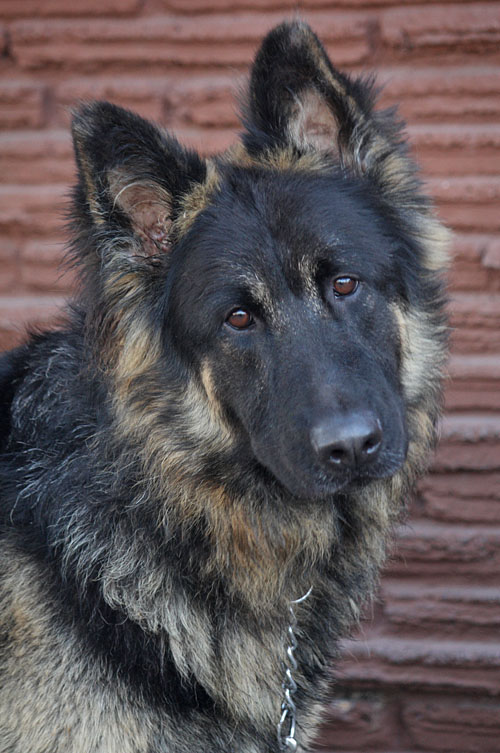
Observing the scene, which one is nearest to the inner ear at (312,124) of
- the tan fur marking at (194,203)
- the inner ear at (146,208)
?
the tan fur marking at (194,203)

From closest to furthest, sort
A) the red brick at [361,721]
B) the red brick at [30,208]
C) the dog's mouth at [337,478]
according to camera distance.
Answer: the dog's mouth at [337,478], the red brick at [30,208], the red brick at [361,721]

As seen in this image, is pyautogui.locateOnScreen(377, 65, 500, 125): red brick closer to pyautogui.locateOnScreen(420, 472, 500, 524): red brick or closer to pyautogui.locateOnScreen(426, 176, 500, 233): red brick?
pyautogui.locateOnScreen(426, 176, 500, 233): red brick

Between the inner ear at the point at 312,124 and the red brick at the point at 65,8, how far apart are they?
4.79 feet

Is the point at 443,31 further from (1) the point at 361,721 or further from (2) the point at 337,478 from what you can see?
(1) the point at 361,721

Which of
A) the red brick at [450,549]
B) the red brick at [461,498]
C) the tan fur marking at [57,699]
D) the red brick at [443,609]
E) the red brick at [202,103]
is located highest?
the red brick at [202,103]

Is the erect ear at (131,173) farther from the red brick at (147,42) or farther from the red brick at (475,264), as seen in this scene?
the red brick at (475,264)

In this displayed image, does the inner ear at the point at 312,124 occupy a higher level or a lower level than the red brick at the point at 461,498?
higher

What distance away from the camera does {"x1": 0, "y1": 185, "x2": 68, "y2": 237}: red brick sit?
13.5 ft

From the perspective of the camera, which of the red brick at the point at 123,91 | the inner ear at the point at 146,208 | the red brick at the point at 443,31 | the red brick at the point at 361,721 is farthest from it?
the red brick at the point at 361,721

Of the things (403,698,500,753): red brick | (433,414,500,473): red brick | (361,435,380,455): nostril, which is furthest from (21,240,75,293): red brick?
(403,698,500,753): red brick

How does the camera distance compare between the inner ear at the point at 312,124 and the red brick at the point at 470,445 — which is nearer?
the inner ear at the point at 312,124

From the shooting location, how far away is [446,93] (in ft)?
12.6

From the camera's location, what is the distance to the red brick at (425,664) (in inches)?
162

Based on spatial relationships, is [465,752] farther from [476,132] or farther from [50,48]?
[50,48]
